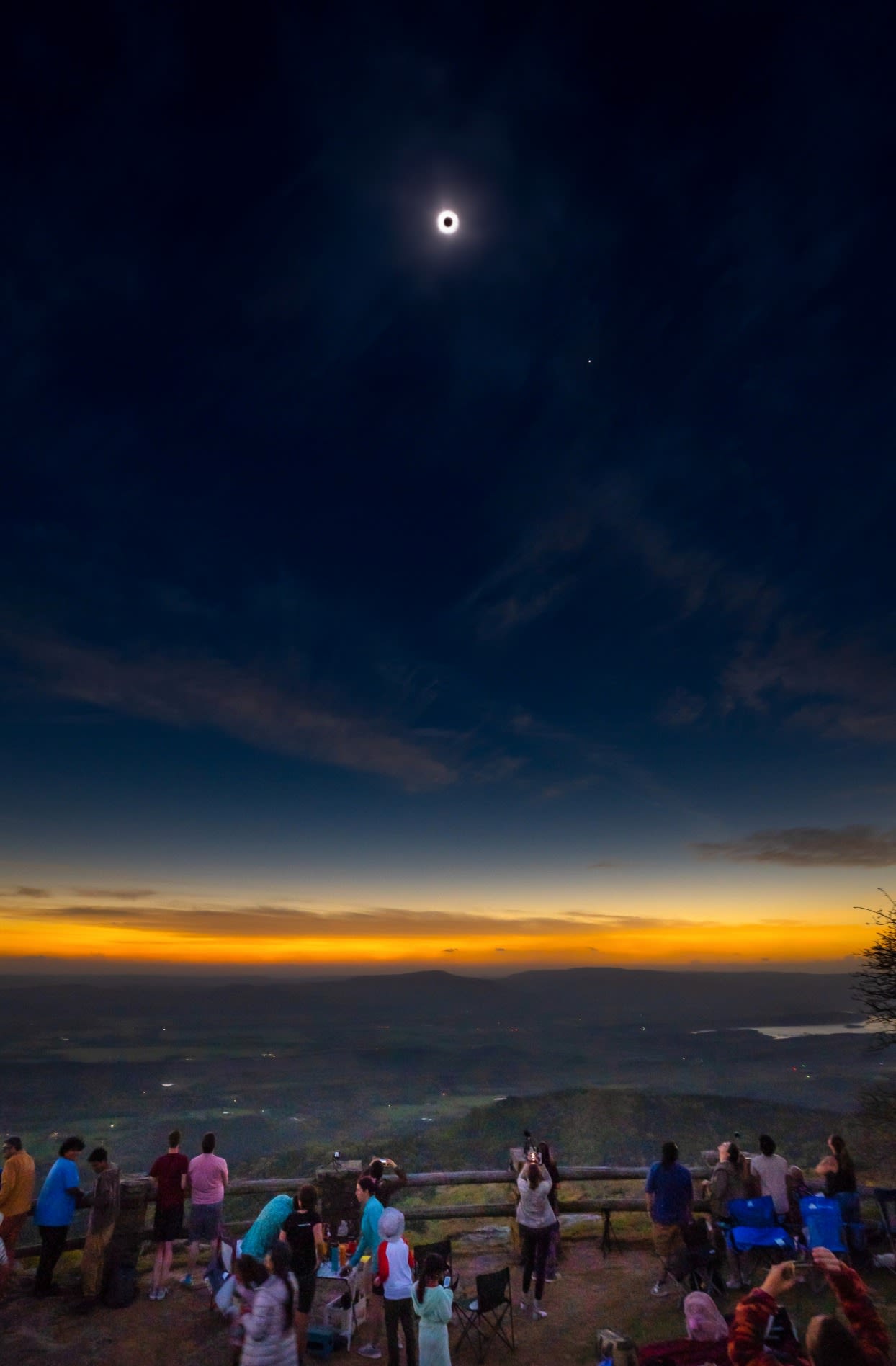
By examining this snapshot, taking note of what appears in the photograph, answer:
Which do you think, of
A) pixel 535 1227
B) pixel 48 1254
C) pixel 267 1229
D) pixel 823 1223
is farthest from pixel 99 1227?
pixel 823 1223

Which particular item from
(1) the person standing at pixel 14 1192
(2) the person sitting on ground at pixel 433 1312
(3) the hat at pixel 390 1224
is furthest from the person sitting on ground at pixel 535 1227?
(1) the person standing at pixel 14 1192

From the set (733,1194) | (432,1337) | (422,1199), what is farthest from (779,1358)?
(422,1199)

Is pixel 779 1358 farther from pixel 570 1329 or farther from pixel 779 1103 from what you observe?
pixel 779 1103

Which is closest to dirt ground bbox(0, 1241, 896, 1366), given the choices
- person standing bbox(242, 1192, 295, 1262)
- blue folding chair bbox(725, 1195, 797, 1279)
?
blue folding chair bbox(725, 1195, 797, 1279)

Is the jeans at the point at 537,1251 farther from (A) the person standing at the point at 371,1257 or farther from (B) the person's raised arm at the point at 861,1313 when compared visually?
(B) the person's raised arm at the point at 861,1313

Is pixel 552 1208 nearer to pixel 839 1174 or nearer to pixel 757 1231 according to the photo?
pixel 757 1231
